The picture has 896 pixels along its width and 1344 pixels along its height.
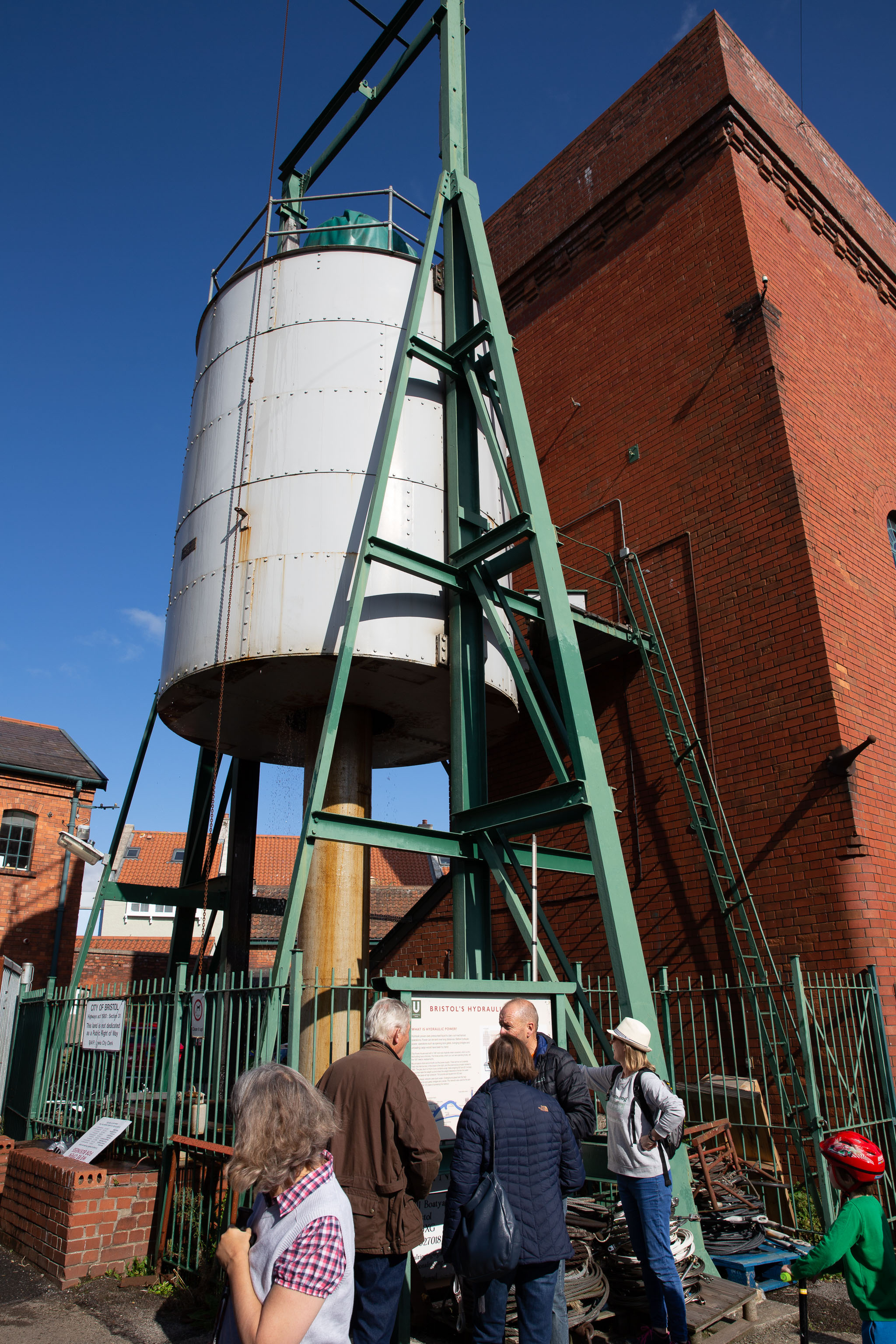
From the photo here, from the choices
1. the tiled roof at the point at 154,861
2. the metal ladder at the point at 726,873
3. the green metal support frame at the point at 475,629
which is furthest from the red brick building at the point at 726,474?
the tiled roof at the point at 154,861

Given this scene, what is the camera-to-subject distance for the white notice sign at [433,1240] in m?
4.52

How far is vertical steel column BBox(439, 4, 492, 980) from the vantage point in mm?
6788

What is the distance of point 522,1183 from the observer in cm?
330

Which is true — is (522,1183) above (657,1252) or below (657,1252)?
above

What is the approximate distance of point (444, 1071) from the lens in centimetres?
456

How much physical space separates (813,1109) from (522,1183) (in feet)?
12.8

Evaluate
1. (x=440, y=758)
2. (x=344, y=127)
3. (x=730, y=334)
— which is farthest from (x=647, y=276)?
(x=440, y=758)

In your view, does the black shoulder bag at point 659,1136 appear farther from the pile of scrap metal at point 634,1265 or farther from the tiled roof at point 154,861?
the tiled roof at point 154,861

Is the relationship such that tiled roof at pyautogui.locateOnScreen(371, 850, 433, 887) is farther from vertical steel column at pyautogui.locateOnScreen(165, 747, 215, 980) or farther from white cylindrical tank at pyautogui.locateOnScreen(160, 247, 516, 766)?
white cylindrical tank at pyautogui.locateOnScreen(160, 247, 516, 766)

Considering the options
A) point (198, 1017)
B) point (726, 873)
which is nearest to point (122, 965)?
point (198, 1017)

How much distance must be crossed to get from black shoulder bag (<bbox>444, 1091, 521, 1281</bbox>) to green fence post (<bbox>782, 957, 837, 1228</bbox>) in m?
3.75

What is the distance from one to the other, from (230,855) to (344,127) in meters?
8.60

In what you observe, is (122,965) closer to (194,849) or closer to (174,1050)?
(194,849)

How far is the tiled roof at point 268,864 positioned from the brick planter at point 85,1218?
75.2 ft
